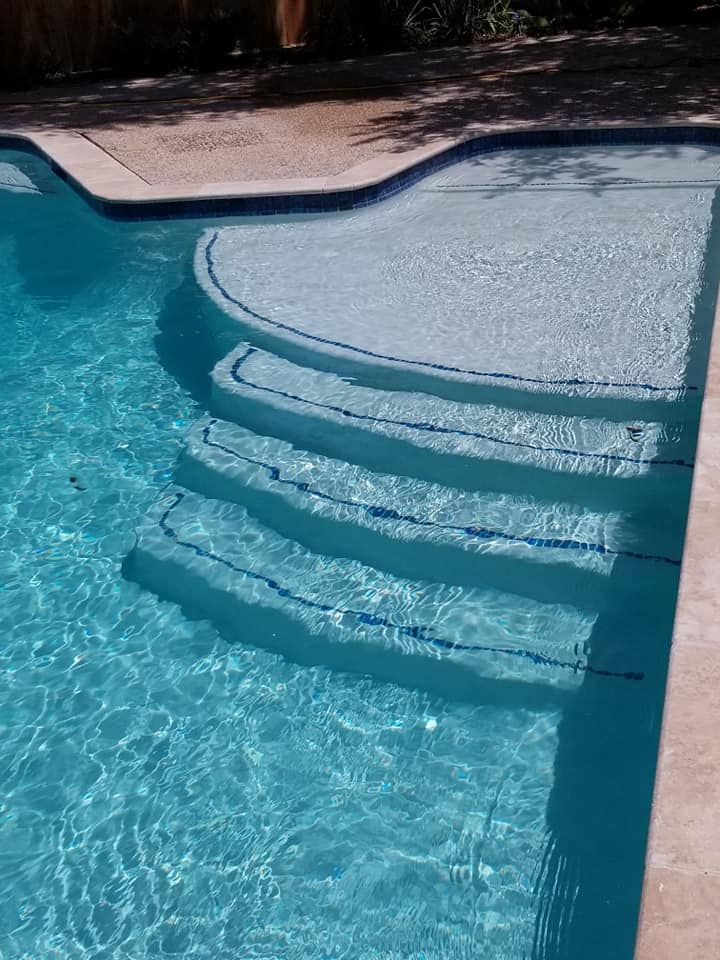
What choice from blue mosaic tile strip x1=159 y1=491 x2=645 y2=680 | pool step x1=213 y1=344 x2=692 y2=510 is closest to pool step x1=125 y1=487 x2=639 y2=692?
blue mosaic tile strip x1=159 y1=491 x2=645 y2=680

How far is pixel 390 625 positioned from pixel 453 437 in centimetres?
100

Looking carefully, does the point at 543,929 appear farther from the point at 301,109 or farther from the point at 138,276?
the point at 301,109

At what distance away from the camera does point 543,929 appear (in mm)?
2586

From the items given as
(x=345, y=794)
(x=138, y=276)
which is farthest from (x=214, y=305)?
(x=345, y=794)

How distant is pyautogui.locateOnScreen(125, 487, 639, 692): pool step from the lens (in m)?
3.33

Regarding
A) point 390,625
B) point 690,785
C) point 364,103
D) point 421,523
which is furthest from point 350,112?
point 690,785

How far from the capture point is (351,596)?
3.68 m

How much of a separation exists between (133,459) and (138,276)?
2.24 metres

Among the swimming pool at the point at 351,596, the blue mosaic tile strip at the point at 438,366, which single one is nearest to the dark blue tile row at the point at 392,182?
the swimming pool at the point at 351,596

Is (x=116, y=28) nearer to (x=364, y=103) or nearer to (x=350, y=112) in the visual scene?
(x=364, y=103)

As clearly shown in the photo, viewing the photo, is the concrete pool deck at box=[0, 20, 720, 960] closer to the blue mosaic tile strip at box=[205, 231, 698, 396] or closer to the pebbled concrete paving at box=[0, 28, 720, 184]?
the pebbled concrete paving at box=[0, 28, 720, 184]

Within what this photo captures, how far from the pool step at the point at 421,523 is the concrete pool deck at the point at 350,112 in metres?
0.61

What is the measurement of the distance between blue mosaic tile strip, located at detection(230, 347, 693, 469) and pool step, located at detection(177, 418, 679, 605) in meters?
0.25

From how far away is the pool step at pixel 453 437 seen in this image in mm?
3898
